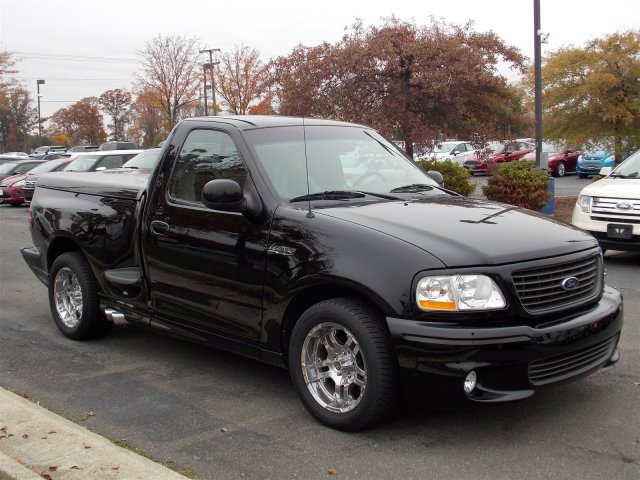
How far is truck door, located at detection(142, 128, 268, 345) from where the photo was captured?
4625mm

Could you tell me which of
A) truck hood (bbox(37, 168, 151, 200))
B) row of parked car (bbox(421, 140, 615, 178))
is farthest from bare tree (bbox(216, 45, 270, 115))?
truck hood (bbox(37, 168, 151, 200))

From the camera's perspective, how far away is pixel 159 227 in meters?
5.27

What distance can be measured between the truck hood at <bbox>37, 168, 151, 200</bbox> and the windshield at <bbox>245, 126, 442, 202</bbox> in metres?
1.26

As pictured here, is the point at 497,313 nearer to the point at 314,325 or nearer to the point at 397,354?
the point at 397,354

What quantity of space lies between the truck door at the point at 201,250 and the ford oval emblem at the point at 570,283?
1733 millimetres

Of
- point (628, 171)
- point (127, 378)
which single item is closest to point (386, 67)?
point (628, 171)

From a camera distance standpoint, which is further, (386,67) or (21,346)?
(386,67)

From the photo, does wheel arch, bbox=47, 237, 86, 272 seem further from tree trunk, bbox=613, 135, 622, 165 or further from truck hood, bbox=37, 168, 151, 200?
tree trunk, bbox=613, 135, 622, 165

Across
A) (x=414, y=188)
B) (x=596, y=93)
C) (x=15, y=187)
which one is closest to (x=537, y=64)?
(x=596, y=93)

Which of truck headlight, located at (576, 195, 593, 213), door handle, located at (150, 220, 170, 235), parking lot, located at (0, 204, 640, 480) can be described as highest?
door handle, located at (150, 220, 170, 235)

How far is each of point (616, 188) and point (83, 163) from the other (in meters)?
13.5

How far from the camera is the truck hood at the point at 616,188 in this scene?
957 centimetres

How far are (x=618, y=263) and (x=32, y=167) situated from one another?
71.1ft

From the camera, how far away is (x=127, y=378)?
17.5 feet
